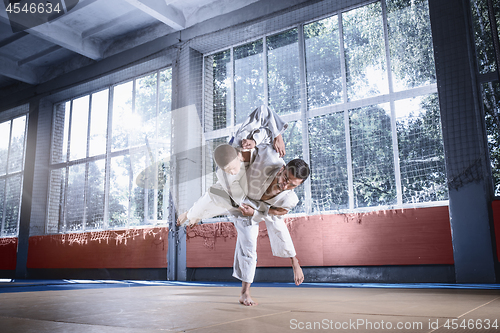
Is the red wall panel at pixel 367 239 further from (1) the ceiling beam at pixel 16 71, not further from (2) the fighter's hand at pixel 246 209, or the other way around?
(1) the ceiling beam at pixel 16 71

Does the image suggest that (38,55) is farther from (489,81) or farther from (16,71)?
(489,81)

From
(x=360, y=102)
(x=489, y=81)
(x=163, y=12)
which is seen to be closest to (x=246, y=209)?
(x=360, y=102)

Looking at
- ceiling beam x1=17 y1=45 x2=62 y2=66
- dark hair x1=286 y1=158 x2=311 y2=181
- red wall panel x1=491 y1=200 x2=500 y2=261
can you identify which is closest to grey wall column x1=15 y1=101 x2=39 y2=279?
ceiling beam x1=17 y1=45 x2=62 y2=66

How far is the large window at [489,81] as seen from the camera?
4203 millimetres

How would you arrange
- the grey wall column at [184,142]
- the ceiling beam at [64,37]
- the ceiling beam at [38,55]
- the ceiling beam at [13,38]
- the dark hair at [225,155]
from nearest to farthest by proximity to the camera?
the dark hair at [225,155], the grey wall column at [184,142], the ceiling beam at [64,37], the ceiling beam at [13,38], the ceiling beam at [38,55]

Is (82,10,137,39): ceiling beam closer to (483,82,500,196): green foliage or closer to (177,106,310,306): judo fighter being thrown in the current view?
(177,106,310,306): judo fighter being thrown

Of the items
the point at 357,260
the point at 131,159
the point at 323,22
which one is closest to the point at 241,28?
the point at 323,22

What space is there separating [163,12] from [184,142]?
211 cm

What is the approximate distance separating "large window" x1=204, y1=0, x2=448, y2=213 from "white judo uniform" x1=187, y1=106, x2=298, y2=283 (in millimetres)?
2690

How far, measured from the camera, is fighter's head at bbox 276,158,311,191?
2064mm

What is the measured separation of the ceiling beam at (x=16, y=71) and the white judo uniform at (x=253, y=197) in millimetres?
7359

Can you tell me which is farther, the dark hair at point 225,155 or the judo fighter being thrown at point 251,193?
the judo fighter being thrown at point 251,193

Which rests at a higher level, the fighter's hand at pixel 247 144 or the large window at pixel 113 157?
the large window at pixel 113 157
